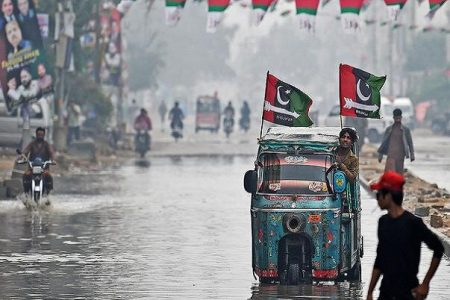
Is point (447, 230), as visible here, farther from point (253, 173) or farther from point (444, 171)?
point (444, 171)

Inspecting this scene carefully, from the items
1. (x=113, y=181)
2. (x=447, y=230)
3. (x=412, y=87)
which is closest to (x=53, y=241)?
(x=447, y=230)

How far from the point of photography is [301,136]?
15.9 meters

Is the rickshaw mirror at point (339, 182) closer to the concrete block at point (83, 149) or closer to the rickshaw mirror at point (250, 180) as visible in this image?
the rickshaw mirror at point (250, 180)

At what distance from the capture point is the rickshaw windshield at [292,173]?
15445 mm

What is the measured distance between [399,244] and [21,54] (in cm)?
3238

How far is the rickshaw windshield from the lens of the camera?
15.4 m

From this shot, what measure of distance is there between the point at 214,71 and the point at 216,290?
157m

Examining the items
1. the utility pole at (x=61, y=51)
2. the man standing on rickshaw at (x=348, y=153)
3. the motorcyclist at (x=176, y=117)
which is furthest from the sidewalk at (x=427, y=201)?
the motorcyclist at (x=176, y=117)

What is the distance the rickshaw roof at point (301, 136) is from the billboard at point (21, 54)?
24973 mm

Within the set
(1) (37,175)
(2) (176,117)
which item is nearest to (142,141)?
(2) (176,117)

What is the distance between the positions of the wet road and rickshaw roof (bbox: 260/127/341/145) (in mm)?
1429

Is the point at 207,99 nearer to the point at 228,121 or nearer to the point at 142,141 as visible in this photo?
the point at 228,121

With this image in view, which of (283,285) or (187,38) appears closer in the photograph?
(283,285)

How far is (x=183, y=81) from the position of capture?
168m
